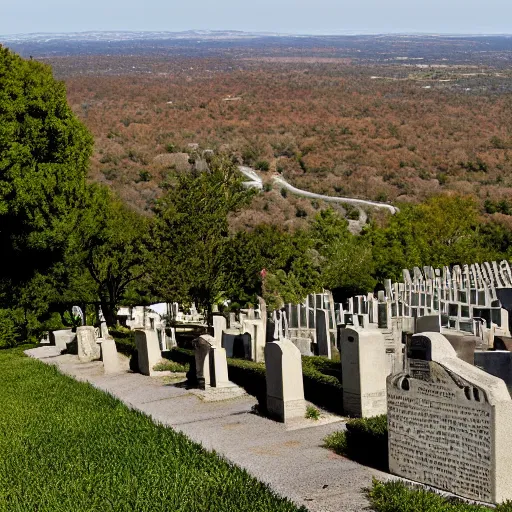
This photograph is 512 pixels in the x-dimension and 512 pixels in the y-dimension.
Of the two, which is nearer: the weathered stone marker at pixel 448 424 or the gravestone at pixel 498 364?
the weathered stone marker at pixel 448 424

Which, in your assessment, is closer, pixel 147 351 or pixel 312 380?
pixel 312 380

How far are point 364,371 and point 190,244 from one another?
521 inches

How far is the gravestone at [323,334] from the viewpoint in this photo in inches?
687

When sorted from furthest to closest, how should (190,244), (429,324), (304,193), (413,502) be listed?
(304,193)
(190,244)
(429,324)
(413,502)

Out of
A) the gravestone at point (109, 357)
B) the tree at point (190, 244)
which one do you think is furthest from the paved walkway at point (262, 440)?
the tree at point (190, 244)

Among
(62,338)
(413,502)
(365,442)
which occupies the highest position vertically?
(413,502)

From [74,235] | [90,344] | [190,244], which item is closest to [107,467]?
[90,344]

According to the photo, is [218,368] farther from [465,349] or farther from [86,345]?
[86,345]

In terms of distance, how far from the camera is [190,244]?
80.4 ft

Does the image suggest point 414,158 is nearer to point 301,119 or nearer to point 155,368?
point 301,119

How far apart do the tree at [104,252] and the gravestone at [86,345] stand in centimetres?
480

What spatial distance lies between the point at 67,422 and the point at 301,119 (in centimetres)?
9445

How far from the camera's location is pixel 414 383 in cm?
899

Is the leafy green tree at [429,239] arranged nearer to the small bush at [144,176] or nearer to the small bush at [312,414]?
the small bush at [312,414]
